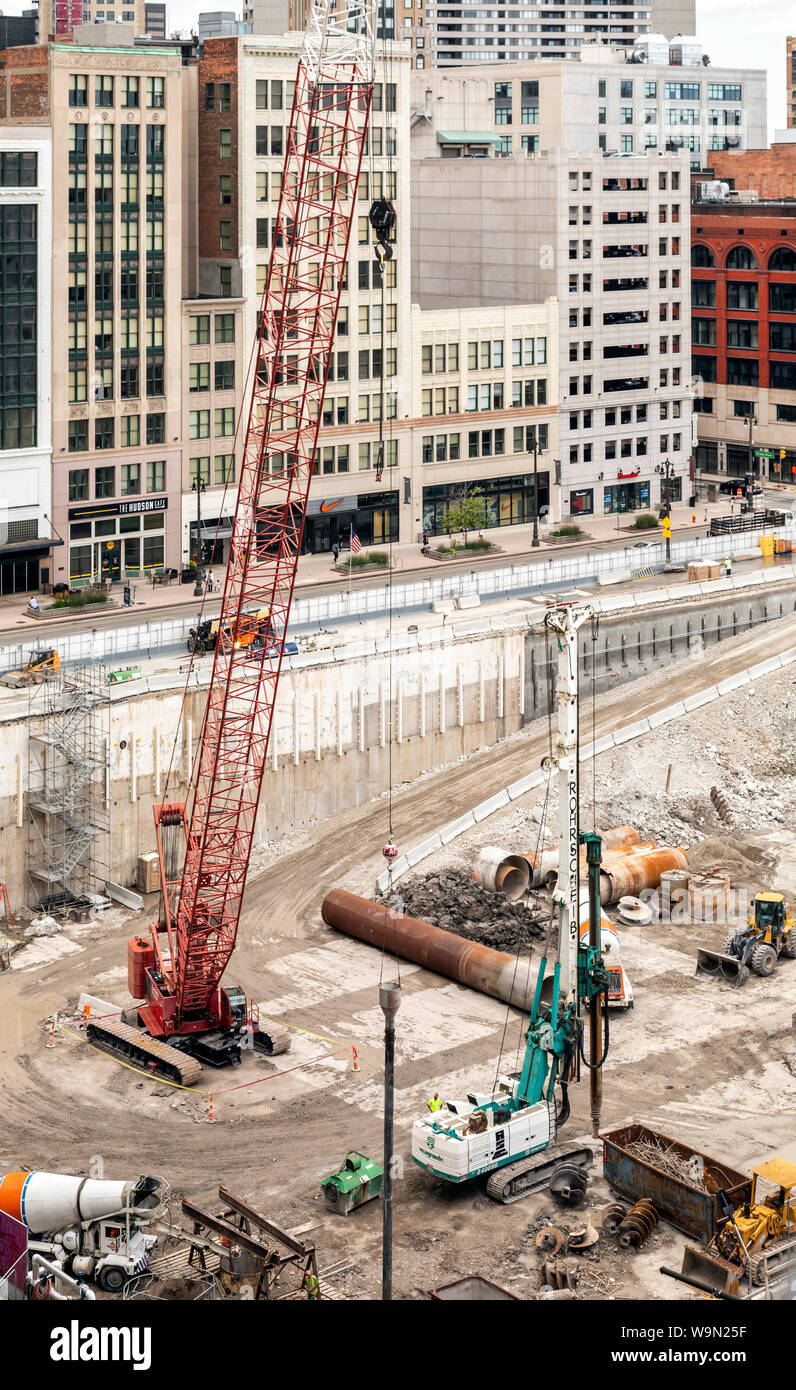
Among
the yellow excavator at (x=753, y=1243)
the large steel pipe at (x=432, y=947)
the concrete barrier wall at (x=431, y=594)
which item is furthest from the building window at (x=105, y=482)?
the yellow excavator at (x=753, y=1243)

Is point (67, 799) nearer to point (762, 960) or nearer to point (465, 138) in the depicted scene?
point (762, 960)

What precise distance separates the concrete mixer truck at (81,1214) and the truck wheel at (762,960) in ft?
83.9

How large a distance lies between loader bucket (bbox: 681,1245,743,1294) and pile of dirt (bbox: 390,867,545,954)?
72.4ft

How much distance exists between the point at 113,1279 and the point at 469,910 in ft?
87.2

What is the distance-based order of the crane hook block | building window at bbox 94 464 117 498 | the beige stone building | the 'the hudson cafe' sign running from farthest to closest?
the crane hook block → building window at bbox 94 464 117 498 → the 'the hudson cafe' sign → the beige stone building

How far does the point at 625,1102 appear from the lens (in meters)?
52.4

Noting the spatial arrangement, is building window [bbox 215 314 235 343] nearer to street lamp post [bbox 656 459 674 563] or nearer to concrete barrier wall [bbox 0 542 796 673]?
concrete barrier wall [bbox 0 542 796 673]

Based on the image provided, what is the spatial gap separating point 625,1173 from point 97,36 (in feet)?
261

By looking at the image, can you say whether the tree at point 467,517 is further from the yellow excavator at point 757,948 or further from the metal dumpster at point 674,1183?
the metal dumpster at point 674,1183

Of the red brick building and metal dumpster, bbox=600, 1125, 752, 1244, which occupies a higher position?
the red brick building

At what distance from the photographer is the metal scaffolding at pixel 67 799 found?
69.7 m

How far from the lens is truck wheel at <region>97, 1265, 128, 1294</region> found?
41.6 metres

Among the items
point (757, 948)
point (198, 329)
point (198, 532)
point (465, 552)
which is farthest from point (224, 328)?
point (757, 948)

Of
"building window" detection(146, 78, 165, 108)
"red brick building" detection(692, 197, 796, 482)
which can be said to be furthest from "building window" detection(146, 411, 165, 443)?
"red brick building" detection(692, 197, 796, 482)
